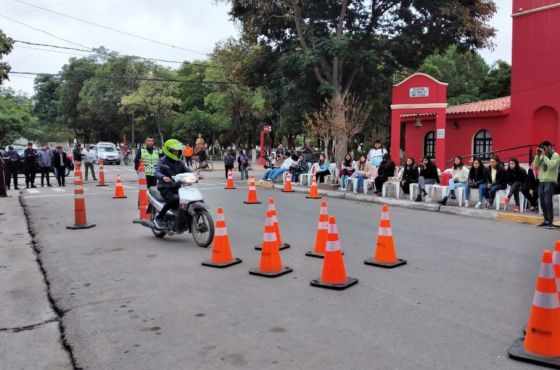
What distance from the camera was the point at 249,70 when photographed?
26.8 meters

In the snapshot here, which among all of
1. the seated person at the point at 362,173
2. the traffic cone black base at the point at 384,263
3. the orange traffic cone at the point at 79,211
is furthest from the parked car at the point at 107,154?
the traffic cone black base at the point at 384,263

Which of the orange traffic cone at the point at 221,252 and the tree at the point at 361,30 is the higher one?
the tree at the point at 361,30

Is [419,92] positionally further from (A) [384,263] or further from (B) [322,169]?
(A) [384,263]

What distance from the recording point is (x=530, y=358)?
3.90 m

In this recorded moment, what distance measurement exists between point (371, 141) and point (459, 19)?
1363 cm

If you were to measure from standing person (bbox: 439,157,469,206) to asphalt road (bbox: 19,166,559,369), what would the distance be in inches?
154

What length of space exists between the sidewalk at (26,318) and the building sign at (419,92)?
16822 mm

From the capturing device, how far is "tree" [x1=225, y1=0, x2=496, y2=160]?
2269cm

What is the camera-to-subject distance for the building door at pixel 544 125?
20500 millimetres

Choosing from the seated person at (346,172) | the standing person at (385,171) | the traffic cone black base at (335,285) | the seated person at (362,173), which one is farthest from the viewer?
the seated person at (346,172)

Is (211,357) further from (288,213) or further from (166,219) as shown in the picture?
(288,213)

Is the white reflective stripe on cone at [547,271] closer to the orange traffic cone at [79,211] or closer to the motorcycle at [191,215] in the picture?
the motorcycle at [191,215]

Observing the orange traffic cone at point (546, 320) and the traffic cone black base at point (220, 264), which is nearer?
the orange traffic cone at point (546, 320)

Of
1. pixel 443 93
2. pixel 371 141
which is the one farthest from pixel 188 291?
pixel 371 141
